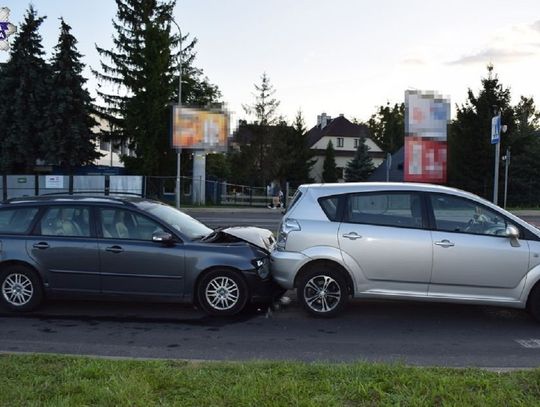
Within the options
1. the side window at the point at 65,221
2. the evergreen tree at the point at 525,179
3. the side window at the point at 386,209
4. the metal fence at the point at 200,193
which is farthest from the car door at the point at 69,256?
the evergreen tree at the point at 525,179

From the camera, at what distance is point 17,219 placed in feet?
24.4

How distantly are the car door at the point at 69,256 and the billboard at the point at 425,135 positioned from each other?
83.2ft

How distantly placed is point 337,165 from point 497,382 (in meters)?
66.4

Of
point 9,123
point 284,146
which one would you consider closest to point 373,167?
point 284,146

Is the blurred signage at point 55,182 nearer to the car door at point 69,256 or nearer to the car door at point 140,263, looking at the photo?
the car door at point 69,256

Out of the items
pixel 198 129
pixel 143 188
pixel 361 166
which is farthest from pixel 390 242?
pixel 361 166

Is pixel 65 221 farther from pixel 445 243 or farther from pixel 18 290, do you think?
pixel 445 243

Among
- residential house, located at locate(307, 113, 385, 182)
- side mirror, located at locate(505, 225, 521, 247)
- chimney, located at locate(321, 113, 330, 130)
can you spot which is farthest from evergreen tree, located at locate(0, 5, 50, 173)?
chimney, located at locate(321, 113, 330, 130)

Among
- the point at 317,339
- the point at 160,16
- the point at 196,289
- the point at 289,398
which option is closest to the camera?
the point at 289,398

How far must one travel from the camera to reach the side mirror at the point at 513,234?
6.50 metres

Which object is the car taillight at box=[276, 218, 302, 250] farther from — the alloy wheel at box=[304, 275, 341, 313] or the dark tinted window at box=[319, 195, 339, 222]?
the alloy wheel at box=[304, 275, 341, 313]

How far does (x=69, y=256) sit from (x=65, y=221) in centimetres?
49

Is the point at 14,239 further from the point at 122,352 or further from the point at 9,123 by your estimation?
the point at 9,123

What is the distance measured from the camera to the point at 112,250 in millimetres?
7070
